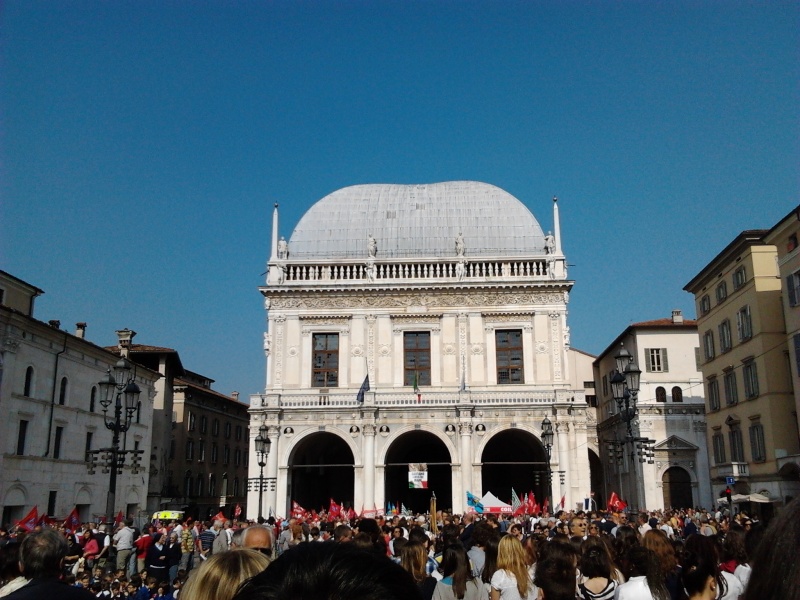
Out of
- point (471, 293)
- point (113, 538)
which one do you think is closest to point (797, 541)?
point (113, 538)

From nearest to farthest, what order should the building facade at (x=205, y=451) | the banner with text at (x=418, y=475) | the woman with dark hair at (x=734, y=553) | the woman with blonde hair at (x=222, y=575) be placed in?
the woman with blonde hair at (x=222, y=575)
the woman with dark hair at (x=734, y=553)
the banner with text at (x=418, y=475)
the building facade at (x=205, y=451)

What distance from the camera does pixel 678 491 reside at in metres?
45.4

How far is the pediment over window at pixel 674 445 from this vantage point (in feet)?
151

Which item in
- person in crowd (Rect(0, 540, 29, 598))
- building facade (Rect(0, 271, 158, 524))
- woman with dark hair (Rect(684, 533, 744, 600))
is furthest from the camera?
building facade (Rect(0, 271, 158, 524))

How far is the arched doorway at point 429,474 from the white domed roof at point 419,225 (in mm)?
12173

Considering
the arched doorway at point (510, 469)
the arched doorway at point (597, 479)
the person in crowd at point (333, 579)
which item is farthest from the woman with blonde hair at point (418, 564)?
the arched doorway at point (597, 479)

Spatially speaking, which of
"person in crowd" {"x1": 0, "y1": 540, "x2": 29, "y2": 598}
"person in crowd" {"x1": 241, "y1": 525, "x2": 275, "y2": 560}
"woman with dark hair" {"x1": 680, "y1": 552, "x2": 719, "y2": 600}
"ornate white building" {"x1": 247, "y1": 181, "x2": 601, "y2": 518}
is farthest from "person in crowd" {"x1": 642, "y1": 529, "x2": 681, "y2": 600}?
"ornate white building" {"x1": 247, "y1": 181, "x2": 601, "y2": 518}

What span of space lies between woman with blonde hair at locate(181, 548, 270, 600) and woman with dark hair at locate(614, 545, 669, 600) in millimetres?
4297

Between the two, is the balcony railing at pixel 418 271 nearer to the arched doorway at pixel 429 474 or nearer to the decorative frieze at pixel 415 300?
the decorative frieze at pixel 415 300

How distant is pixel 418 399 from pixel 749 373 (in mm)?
17159

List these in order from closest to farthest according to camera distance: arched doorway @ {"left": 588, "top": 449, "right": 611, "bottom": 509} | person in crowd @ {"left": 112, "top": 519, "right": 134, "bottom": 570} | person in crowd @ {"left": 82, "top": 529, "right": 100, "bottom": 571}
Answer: person in crowd @ {"left": 82, "top": 529, "right": 100, "bottom": 571}, person in crowd @ {"left": 112, "top": 519, "right": 134, "bottom": 570}, arched doorway @ {"left": 588, "top": 449, "right": 611, "bottom": 509}

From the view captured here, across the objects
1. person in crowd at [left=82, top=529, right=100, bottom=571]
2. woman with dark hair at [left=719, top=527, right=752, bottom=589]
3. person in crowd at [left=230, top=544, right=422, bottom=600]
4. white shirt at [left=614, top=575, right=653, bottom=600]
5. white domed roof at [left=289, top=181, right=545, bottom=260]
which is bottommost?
person in crowd at [left=82, top=529, right=100, bottom=571]

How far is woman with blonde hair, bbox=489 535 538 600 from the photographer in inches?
309

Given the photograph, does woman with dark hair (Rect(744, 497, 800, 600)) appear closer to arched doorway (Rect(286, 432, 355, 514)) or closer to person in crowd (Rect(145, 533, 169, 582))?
person in crowd (Rect(145, 533, 169, 582))
